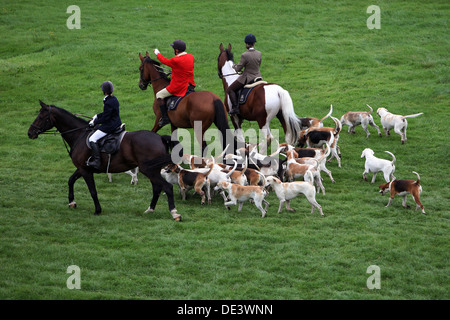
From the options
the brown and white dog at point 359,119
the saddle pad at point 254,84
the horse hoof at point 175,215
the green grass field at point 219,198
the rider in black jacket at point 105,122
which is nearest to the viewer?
the green grass field at point 219,198

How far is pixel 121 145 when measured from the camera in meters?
11.0

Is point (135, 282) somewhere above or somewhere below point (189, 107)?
below

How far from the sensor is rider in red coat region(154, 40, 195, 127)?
13.0m

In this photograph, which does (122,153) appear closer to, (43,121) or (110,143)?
(110,143)

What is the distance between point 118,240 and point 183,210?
6.30ft

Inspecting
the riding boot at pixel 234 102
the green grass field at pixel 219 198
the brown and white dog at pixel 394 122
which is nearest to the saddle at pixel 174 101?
the riding boot at pixel 234 102

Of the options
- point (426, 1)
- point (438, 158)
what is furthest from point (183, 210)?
point (426, 1)

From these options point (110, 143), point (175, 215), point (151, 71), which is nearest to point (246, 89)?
point (151, 71)

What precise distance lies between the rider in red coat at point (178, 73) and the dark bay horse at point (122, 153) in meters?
2.48

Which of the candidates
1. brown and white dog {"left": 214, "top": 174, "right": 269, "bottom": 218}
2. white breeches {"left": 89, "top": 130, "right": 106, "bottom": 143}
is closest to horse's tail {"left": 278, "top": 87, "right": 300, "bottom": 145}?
brown and white dog {"left": 214, "top": 174, "right": 269, "bottom": 218}

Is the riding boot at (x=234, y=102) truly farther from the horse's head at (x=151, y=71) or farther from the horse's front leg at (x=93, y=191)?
the horse's front leg at (x=93, y=191)

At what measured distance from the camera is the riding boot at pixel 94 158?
11.0 meters

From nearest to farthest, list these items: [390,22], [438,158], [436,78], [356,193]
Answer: [356,193] < [438,158] < [436,78] < [390,22]

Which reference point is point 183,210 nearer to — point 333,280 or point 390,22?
point 333,280
